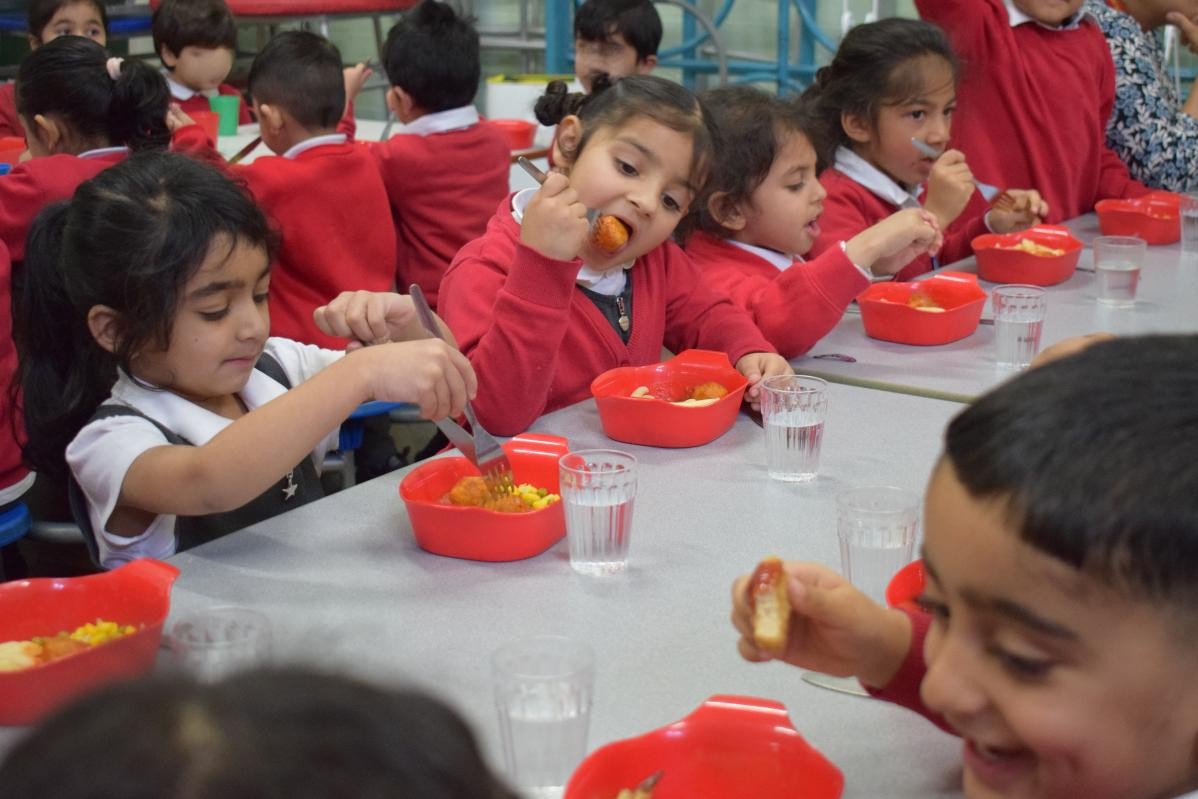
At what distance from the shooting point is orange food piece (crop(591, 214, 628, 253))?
1.95m

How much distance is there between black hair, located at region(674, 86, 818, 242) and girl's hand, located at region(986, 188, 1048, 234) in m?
0.63

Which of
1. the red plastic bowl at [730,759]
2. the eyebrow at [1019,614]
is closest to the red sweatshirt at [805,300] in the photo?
the red plastic bowl at [730,759]

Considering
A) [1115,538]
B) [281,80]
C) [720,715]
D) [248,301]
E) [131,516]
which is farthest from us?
[281,80]

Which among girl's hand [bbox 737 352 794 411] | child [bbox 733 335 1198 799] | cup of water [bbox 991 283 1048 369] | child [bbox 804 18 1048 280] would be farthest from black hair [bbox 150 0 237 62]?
child [bbox 733 335 1198 799]

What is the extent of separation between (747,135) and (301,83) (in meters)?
1.41

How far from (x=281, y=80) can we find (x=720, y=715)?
270 centimetres

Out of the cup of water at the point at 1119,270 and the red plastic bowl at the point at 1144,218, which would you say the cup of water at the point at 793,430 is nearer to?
the cup of water at the point at 1119,270

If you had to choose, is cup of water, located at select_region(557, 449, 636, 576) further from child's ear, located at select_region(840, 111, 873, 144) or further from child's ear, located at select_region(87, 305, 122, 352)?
child's ear, located at select_region(840, 111, 873, 144)

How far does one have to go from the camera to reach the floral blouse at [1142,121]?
11.2 feet

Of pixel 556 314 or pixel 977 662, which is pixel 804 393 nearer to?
pixel 556 314

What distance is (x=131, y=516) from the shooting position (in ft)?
5.11

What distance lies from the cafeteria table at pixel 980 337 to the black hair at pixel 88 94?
173cm

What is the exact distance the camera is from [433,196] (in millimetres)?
3428

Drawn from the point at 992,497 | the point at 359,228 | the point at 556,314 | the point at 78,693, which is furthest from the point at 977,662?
the point at 359,228
